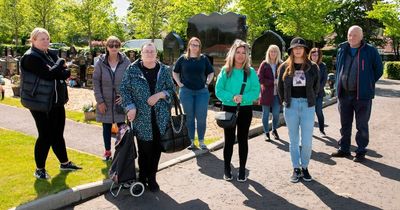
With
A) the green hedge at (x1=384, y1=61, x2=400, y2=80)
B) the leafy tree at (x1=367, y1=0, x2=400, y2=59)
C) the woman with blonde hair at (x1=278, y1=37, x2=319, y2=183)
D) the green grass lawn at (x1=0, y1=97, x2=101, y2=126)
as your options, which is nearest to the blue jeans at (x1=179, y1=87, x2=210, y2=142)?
the woman with blonde hair at (x1=278, y1=37, x2=319, y2=183)

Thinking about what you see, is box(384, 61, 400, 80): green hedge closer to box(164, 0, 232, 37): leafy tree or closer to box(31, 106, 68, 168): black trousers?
box(164, 0, 232, 37): leafy tree

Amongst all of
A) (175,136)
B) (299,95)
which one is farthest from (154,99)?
(299,95)

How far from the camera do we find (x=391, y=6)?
22.5m

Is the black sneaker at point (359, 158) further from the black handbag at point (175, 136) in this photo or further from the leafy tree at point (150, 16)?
the leafy tree at point (150, 16)

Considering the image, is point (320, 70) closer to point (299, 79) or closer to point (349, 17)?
point (299, 79)

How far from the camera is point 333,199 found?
16.1 ft

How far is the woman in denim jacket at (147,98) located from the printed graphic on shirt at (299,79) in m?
1.61

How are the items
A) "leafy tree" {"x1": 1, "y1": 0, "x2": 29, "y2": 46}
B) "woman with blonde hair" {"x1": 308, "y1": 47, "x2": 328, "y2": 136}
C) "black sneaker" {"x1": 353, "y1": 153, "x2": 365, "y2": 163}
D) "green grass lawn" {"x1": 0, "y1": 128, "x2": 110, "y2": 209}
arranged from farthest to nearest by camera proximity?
"leafy tree" {"x1": 1, "y1": 0, "x2": 29, "y2": 46}, "woman with blonde hair" {"x1": 308, "y1": 47, "x2": 328, "y2": 136}, "black sneaker" {"x1": 353, "y1": 153, "x2": 365, "y2": 163}, "green grass lawn" {"x1": 0, "y1": 128, "x2": 110, "y2": 209}

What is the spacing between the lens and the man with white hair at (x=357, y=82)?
21.0 feet

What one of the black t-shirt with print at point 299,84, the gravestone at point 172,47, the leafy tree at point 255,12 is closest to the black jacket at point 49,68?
the black t-shirt with print at point 299,84

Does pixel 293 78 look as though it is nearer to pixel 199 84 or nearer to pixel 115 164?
pixel 199 84

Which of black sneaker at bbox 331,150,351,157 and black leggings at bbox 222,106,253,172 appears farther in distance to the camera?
black sneaker at bbox 331,150,351,157

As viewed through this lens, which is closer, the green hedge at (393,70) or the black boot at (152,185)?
the black boot at (152,185)

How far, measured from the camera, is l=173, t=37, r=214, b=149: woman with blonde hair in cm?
696
